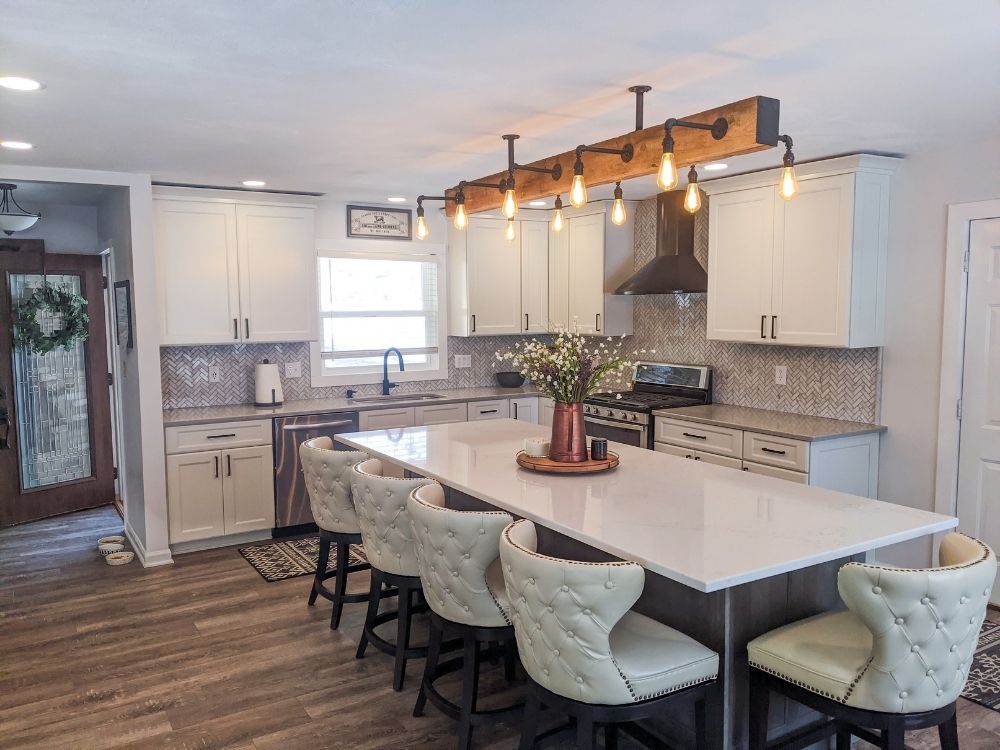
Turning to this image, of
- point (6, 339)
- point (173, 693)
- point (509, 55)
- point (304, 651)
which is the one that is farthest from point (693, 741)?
point (6, 339)

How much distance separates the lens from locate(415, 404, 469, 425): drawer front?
560 centimetres

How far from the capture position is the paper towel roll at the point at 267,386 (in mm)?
5359

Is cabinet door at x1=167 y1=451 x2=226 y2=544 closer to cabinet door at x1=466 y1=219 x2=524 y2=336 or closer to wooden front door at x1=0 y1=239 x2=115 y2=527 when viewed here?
wooden front door at x1=0 y1=239 x2=115 y2=527

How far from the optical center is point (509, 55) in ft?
8.11

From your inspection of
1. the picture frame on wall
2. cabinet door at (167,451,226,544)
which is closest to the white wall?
cabinet door at (167,451,226,544)

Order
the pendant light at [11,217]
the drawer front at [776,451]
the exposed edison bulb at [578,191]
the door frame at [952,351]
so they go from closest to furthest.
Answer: the exposed edison bulb at [578,191] → the door frame at [952,351] → the drawer front at [776,451] → the pendant light at [11,217]

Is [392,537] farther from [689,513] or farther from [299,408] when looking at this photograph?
[299,408]

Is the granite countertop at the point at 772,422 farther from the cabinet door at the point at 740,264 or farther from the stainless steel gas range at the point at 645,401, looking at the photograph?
the cabinet door at the point at 740,264

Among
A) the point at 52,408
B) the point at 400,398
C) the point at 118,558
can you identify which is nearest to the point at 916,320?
the point at 400,398

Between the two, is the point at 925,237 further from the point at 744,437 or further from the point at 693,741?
the point at 693,741

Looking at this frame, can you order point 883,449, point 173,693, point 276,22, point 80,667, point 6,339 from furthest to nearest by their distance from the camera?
point 6,339 < point 883,449 < point 80,667 < point 173,693 < point 276,22

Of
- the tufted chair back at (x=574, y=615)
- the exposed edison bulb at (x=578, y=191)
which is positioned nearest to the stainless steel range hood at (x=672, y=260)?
the exposed edison bulb at (x=578, y=191)

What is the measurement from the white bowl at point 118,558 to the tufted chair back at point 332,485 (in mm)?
1849

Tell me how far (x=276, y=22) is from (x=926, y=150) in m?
3.40
